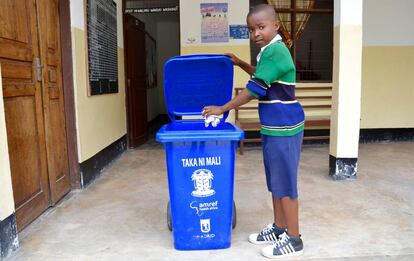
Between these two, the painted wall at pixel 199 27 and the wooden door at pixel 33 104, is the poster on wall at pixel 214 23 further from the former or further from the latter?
the wooden door at pixel 33 104

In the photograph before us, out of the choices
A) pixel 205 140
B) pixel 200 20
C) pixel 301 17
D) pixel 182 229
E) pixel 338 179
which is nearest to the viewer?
pixel 205 140

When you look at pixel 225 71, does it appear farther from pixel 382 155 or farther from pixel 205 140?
pixel 382 155

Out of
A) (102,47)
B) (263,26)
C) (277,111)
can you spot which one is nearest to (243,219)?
(277,111)

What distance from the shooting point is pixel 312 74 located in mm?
6211

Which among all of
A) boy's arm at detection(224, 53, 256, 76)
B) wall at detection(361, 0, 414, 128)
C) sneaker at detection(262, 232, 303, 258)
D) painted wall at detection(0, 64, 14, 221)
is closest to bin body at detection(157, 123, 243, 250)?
sneaker at detection(262, 232, 303, 258)

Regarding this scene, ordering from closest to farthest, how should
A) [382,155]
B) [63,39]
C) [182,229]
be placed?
[182,229]
[63,39]
[382,155]

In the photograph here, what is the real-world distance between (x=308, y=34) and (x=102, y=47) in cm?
353

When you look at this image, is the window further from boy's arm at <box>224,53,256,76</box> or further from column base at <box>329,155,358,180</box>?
boy's arm at <box>224,53,256,76</box>

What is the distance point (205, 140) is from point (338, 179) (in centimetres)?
229

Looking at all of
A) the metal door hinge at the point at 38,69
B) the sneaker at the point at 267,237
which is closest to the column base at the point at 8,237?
the metal door hinge at the point at 38,69

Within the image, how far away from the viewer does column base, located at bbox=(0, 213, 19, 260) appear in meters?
2.20

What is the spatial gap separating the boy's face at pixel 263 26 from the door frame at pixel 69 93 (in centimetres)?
211

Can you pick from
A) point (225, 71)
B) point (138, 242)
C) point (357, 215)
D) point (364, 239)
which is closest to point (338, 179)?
point (357, 215)

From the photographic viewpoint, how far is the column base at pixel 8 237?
2195 mm
